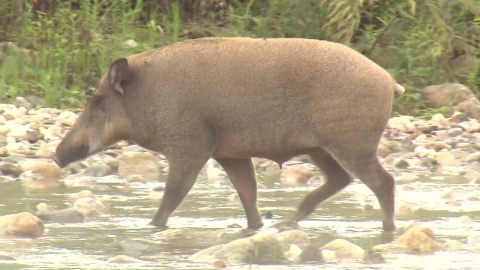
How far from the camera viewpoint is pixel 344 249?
513 cm

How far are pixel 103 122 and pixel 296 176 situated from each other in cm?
194

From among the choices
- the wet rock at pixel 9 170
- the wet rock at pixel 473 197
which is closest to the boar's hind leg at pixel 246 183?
the wet rock at pixel 473 197

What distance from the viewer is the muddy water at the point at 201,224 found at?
500 centimetres

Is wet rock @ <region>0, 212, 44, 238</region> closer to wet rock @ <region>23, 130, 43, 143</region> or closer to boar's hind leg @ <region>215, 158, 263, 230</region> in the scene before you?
boar's hind leg @ <region>215, 158, 263, 230</region>

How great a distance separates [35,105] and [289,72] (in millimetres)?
5194

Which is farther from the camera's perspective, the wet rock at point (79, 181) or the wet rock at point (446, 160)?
the wet rock at point (446, 160)

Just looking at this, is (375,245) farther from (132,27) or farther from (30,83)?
(132,27)

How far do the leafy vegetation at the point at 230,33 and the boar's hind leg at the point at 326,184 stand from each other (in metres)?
4.47

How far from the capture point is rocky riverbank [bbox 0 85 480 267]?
507 cm

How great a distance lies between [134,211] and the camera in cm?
668

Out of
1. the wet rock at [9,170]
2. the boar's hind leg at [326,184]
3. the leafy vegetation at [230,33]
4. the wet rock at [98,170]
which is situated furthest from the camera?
the leafy vegetation at [230,33]

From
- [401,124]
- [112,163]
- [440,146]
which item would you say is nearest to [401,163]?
[440,146]

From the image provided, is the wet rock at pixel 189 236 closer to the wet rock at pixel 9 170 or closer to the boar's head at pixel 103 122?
the boar's head at pixel 103 122

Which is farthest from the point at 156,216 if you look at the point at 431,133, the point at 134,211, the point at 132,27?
the point at 132,27
